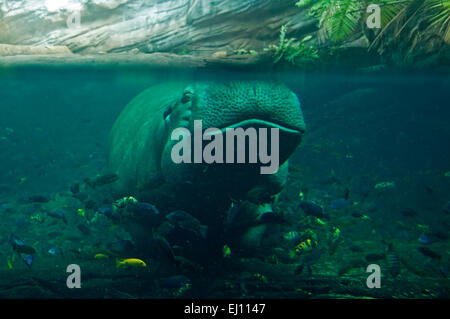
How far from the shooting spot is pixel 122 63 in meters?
10.5

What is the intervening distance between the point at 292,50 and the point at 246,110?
5531 millimetres

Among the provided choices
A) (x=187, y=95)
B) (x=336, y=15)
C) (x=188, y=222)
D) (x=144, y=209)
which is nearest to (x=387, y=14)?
(x=336, y=15)

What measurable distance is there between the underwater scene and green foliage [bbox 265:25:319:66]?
0.28 feet

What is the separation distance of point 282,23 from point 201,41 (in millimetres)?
2212

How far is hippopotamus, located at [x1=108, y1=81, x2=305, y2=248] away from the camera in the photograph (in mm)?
3529

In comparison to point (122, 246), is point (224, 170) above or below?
above

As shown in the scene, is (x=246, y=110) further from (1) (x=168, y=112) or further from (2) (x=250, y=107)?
(1) (x=168, y=112)

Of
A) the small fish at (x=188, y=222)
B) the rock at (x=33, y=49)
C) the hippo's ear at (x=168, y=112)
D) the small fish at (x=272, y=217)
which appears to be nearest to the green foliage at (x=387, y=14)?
the hippo's ear at (x=168, y=112)

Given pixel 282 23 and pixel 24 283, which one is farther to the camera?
pixel 282 23

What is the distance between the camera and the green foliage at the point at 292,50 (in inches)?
303

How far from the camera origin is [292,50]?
8.21 m

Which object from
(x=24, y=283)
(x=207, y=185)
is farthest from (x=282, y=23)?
(x=24, y=283)

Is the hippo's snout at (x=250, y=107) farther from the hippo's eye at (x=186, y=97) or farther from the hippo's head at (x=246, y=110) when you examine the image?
the hippo's eye at (x=186, y=97)

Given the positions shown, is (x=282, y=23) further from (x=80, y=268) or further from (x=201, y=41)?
(x=80, y=268)
